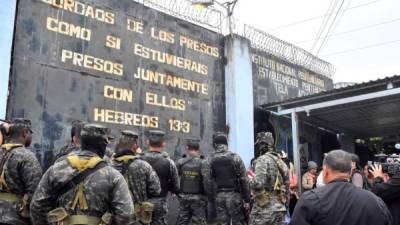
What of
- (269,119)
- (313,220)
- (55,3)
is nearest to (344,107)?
(269,119)

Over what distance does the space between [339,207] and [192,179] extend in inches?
168

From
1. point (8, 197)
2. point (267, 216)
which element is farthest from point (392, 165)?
point (8, 197)

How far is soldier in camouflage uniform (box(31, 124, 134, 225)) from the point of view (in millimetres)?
3051

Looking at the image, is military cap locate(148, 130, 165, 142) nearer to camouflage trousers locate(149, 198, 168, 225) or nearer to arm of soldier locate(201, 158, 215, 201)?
camouflage trousers locate(149, 198, 168, 225)

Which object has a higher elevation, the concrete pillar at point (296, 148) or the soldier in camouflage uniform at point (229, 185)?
the concrete pillar at point (296, 148)

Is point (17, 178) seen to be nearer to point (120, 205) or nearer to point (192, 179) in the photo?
point (120, 205)

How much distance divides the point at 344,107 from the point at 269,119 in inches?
73.6

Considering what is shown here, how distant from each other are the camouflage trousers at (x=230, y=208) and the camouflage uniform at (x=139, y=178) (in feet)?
5.94

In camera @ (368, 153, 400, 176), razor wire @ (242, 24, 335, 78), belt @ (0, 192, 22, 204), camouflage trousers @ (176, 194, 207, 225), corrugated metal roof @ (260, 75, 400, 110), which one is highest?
razor wire @ (242, 24, 335, 78)

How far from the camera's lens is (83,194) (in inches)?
120

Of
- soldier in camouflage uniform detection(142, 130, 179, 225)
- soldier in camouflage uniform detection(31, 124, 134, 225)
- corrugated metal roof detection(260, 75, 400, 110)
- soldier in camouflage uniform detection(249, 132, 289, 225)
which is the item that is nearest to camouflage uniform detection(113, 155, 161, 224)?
soldier in camouflage uniform detection(142, 130, 179, 225)

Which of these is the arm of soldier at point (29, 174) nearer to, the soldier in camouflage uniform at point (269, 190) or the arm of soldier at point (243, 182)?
the soldier in camouflage uniform at point (269, 190)

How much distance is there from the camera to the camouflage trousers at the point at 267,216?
5.14m

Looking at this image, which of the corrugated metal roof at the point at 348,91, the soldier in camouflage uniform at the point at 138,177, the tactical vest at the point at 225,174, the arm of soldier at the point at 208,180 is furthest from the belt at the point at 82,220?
the corrugated metal roof at the point at 348,91
